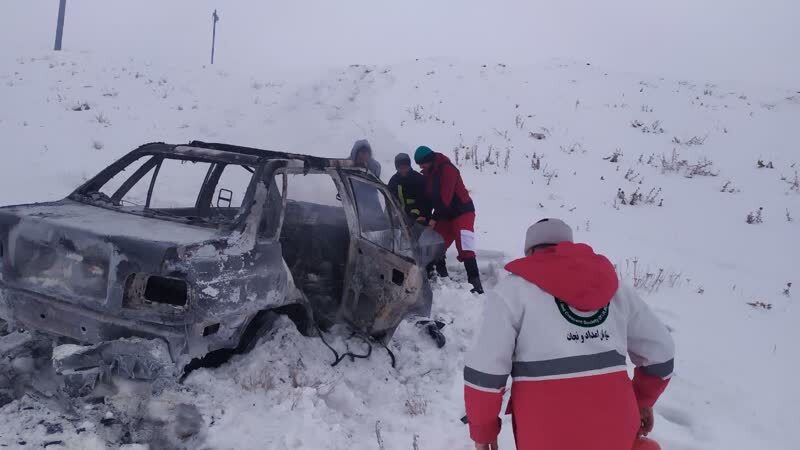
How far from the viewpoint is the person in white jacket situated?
1.90m

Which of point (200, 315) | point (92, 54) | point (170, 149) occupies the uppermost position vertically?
point (92, 54)

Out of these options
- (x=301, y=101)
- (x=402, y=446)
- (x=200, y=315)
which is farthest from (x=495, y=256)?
(x=301, y=101)

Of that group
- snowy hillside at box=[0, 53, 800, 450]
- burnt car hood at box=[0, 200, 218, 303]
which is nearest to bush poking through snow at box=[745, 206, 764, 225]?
snowy hillside at box=[0, 53, 800, 450]

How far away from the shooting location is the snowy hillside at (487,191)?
3482 mm

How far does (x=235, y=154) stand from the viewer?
13.6ft

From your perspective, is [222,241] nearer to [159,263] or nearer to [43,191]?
[159,263]

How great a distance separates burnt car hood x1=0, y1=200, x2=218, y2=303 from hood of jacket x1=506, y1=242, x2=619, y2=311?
6.55 ft

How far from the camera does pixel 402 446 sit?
328 cm

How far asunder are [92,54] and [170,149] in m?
17.4

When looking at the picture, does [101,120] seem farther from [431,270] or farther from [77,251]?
[77,251]

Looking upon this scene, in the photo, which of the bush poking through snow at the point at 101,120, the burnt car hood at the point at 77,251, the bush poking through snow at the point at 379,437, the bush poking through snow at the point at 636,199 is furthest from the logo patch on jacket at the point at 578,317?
the bush poking through snow at the point at 101,120

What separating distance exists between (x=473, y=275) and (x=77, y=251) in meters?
4.01

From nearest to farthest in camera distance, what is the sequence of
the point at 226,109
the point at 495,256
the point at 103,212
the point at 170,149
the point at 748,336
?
Result: 1. the point at 103,212
2. the point at 170,149
3. the point at 748,336
4. the point at 495,256
5. the point at 226,109

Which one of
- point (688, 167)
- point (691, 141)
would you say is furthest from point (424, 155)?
point (691, 141)
